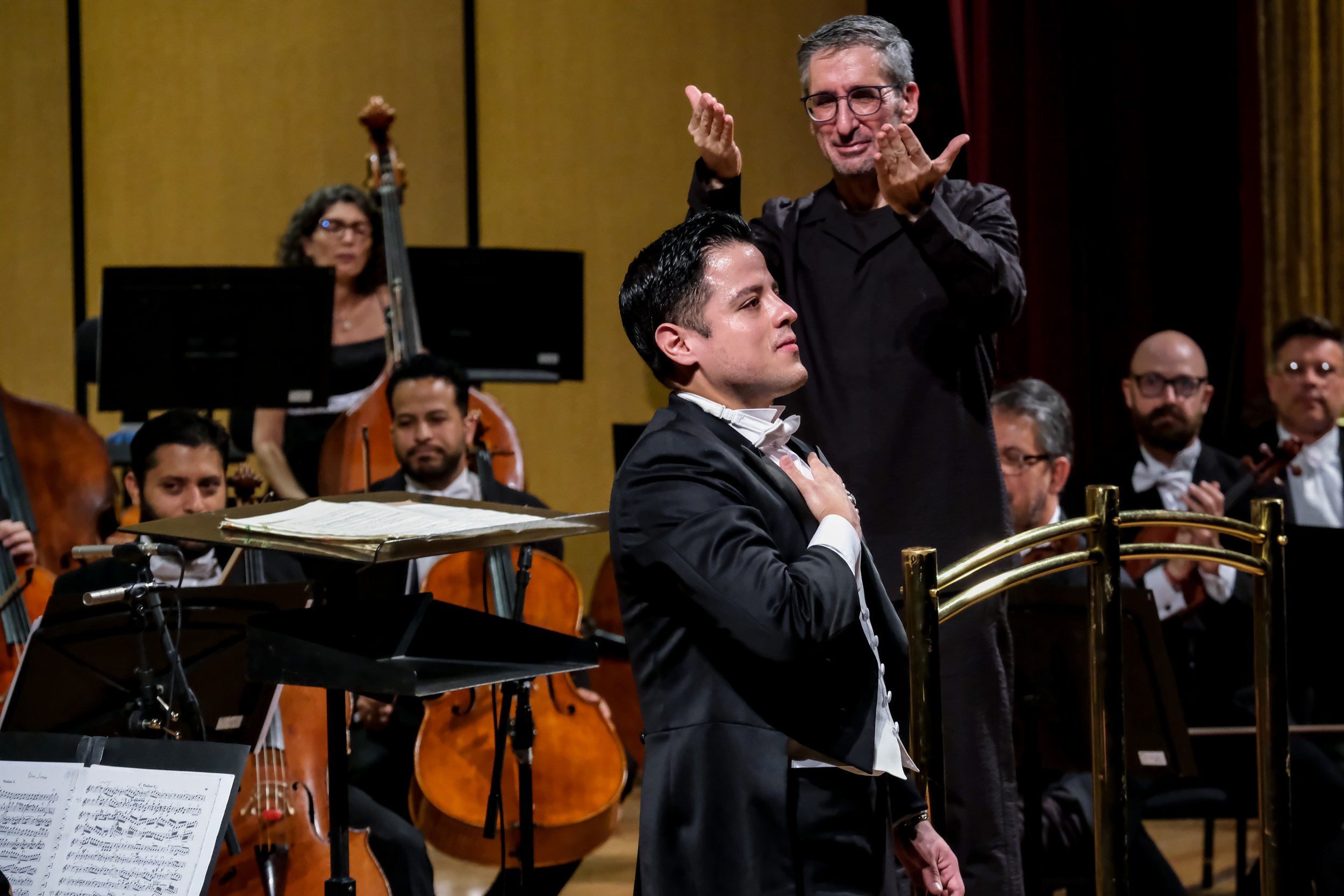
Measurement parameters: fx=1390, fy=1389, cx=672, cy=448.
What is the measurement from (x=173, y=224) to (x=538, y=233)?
59.2 inches

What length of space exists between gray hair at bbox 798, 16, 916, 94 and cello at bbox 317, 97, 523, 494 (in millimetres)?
2022

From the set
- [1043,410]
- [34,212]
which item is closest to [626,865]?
[1043,410]

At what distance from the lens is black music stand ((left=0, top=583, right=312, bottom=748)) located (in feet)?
7.55

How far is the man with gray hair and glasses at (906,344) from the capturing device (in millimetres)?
1964

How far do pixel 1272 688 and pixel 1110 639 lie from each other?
292 millimetres

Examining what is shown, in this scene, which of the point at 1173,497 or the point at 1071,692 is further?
the point at 1173,497

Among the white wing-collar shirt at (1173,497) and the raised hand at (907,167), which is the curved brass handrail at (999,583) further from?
the white wing-collar shirt at (1173,497)

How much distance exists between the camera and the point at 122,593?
218cm

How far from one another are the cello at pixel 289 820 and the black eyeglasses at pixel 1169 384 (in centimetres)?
246

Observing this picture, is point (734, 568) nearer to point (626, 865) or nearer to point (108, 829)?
point (108, 829)

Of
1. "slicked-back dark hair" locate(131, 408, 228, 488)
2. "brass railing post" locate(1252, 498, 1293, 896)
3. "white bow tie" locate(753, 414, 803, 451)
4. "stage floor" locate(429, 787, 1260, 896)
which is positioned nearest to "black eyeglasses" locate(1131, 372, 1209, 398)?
"stage floor" locate(429, 787, 1260, 896)

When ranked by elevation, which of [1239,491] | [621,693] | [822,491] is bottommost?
[621,693]

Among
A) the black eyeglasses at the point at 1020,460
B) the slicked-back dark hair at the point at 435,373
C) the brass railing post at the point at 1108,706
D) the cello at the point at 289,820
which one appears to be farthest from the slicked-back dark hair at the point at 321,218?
the brass railing post at the point at 1108,706

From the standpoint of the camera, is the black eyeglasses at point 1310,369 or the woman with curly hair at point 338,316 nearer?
the black eyeglasses at point 1310,369
